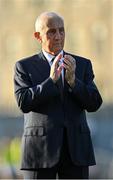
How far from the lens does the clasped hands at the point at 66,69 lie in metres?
2.46

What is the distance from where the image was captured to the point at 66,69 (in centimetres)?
247

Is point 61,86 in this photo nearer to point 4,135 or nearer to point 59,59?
point 59,59

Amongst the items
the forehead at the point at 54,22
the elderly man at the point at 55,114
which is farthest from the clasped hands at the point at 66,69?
the forehead at the point at 54,22

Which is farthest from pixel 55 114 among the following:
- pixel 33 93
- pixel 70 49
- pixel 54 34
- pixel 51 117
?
pixel 70 49

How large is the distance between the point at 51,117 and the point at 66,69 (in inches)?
7.7

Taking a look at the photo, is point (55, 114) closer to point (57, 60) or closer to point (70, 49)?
point (57, 60)

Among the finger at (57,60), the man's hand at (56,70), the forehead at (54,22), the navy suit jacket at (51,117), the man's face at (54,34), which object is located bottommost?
the navy suit jacket at (51,117)

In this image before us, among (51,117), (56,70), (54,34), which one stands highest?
(54,34)

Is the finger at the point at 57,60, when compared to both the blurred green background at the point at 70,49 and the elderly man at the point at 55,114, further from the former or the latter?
the blurred green background at the point at 70,49

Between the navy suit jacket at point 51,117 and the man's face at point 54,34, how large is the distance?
0.11 meters

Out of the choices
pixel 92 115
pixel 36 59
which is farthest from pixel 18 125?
pixel 36 59

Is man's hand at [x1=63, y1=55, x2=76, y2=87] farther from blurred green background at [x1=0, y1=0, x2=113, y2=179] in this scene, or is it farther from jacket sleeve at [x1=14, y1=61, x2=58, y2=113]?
blurred green background at [x1=0, y1=0, x2=113, y2=179]

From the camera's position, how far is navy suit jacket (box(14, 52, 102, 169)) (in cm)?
247

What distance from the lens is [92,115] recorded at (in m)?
5.39
